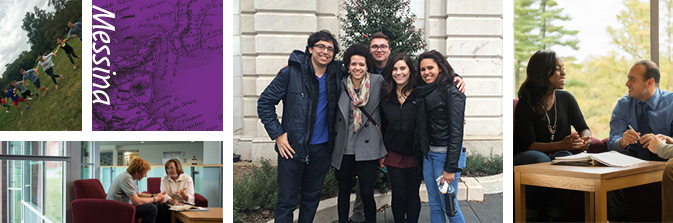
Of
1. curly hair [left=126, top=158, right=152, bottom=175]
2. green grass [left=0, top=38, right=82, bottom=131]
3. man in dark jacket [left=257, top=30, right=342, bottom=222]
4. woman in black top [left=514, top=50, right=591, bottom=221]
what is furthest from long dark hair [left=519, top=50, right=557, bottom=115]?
green grass [left=0, top=38, right=82, bottom=131]

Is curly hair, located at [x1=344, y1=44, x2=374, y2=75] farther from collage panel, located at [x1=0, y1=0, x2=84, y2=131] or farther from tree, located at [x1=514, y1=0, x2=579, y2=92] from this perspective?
tree, located at [x1=514, y1=0, x2=579, y2=92]

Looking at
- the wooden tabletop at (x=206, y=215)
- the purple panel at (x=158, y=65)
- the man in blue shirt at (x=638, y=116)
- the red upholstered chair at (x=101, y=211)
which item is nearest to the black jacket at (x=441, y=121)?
the man in blue shirt at (x=638, y=116)

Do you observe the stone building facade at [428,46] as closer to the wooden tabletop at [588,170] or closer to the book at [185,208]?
the wooden tabletop at [588,170]

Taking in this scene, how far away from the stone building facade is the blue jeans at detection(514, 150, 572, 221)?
0.22 metres

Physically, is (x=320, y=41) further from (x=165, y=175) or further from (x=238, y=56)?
(x=165, y=175)

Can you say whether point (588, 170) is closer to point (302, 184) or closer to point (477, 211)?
point (477, 211)

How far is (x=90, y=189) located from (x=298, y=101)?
2.08 m

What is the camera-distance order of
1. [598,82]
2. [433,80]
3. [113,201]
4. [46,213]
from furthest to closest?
[598,82] → [46,213] → [113,201] → [433,80]

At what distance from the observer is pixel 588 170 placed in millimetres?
3582

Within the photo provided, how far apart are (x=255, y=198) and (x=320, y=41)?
4.42 ft

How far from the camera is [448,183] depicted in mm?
4004

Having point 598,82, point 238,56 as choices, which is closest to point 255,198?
point 238,56

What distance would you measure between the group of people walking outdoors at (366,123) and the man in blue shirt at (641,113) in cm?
133

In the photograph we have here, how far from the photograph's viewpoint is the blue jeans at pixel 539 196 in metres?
4.11
